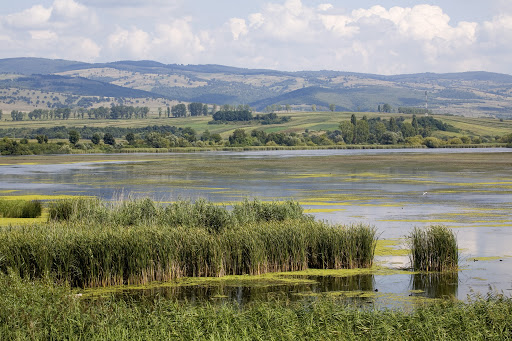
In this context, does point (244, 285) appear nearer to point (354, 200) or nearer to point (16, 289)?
point (16, 289)

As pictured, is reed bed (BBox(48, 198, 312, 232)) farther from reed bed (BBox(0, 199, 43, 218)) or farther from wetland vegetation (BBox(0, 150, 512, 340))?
reed bed (BBox(0, 199, 43, 218))

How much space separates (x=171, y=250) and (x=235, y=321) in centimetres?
608

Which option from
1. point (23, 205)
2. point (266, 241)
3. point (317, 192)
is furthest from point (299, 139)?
point (266, 241)

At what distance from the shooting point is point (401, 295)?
18531 millimetres

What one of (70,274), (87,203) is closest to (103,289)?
(70,274)

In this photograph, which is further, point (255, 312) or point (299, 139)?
point (299, 139)

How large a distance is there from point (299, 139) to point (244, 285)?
16873 cm

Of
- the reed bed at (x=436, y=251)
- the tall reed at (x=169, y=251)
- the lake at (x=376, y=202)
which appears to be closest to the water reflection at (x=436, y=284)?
the lake at (x=376, y=202)

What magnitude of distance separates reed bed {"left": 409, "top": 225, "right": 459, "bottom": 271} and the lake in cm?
59

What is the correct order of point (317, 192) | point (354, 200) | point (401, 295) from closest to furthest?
1. point (401, 295)
2. point (354, 200)
3. point (317, 192)

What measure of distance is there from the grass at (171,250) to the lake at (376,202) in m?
1.04

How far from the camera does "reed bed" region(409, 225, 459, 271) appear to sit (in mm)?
21328

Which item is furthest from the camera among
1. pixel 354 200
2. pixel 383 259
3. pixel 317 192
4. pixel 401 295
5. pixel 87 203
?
pixel 317 192

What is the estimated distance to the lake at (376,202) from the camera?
19.3m
